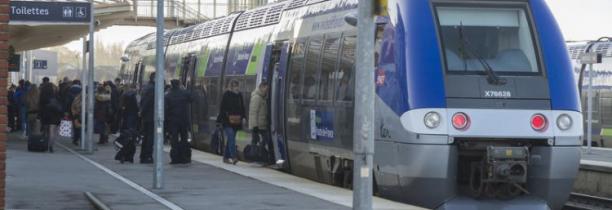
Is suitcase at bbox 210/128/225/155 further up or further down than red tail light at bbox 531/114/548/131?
further down

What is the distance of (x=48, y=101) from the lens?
23250 mm

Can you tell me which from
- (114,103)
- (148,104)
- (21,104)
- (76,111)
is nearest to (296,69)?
(148,104)

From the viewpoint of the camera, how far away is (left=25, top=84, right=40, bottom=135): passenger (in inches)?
1001

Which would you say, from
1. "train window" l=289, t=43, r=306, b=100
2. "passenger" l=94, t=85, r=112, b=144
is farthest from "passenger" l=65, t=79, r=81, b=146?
"train window" l=289, t=43, r=306, b=100

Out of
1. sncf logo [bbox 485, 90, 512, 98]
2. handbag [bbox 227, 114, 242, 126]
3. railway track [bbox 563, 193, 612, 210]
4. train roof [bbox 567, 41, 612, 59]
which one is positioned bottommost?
railway track [bbox 563, 193, 612, 210]

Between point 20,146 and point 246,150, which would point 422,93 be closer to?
point 246,150

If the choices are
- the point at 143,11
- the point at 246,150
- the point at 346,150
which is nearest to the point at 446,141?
the point at 346,150

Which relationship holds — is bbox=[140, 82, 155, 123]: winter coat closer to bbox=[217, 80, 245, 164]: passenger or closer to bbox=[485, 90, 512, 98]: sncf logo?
bbox=[217, 80, 245, 164]: passenger

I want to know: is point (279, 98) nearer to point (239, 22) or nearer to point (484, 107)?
point (239, 22)

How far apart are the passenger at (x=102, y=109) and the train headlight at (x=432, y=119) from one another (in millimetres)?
15414

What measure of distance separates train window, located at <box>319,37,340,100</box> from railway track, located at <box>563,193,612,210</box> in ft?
15.0

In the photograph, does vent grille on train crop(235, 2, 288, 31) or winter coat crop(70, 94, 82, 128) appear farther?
winter coat crop(70, 94, 82, 128)

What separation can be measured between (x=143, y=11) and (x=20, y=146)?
24763 millimetres

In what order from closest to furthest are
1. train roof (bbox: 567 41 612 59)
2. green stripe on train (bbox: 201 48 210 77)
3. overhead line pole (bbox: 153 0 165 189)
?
overhead line pole (bbox: 153 0 165 189) → green stripe on train (bbox: 201 48 210 77) → train roof (bbox: 567 41 612 59)
